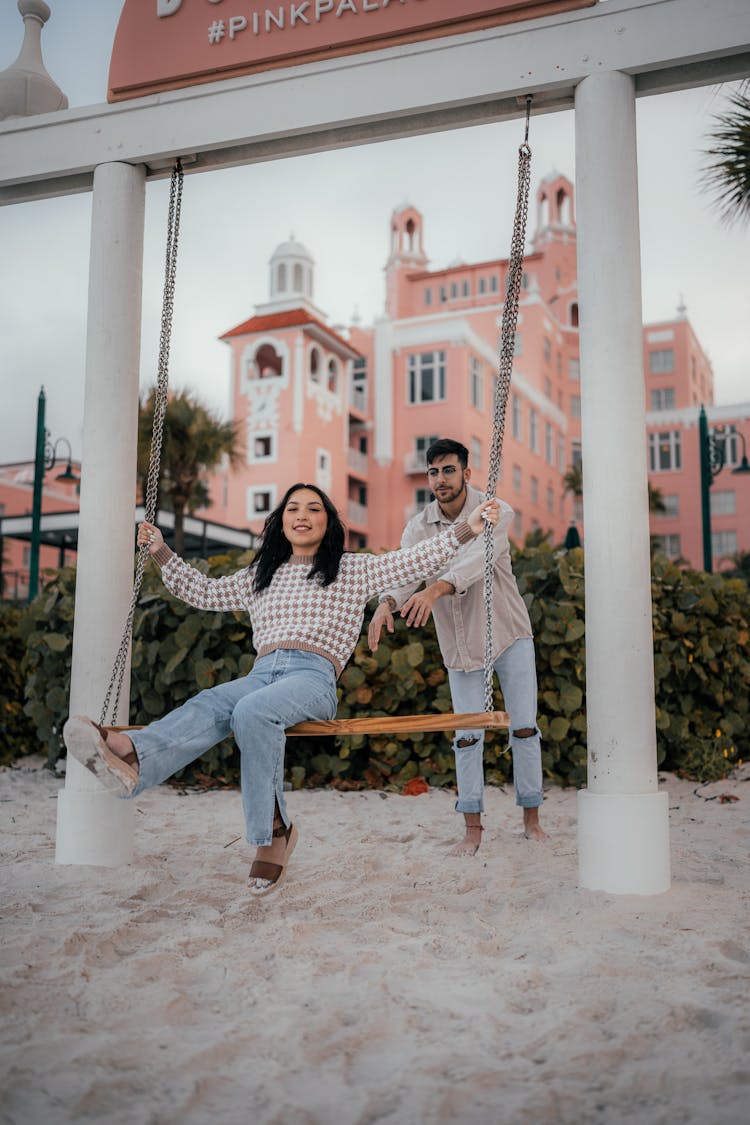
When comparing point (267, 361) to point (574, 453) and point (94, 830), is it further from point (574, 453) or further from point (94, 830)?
point (94, 830)

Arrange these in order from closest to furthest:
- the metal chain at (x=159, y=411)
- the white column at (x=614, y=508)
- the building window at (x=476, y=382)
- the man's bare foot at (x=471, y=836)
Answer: the white column at (x=614, y=508) < the metal chain at (x=159, y=411) < the man's bare foot at (x=471, y=836) < the building window at (x=476, y=382)

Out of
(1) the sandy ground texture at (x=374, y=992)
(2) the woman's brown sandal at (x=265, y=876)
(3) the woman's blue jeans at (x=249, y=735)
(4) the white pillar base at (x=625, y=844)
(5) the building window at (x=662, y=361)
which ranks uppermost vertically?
(5) the building window at (x=662, y=361)

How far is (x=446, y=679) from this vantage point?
5918 mm

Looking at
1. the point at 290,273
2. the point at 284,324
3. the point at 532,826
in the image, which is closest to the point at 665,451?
the point at 290,273

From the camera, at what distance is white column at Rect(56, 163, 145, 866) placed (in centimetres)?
416

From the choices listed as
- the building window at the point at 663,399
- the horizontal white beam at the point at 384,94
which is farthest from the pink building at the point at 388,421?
the horizontal white beam at the point at 384,94

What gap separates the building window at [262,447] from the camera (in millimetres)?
31531

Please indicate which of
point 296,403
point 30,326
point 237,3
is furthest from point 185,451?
point 237,3

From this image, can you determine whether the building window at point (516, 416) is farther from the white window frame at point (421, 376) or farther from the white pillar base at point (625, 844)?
the white pillar base at point (625, 844)

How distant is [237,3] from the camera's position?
446cm

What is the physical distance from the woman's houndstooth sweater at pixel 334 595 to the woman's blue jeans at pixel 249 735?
0.24m

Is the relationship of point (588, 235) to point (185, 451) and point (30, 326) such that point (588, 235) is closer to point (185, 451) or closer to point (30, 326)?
point (30, 326)

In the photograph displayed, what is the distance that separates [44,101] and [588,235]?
293 centimetres

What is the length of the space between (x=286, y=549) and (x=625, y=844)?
1.77 m
